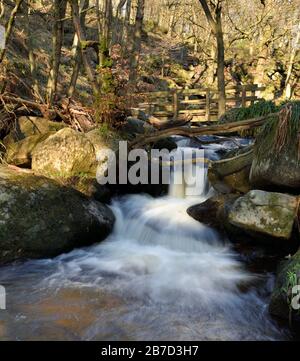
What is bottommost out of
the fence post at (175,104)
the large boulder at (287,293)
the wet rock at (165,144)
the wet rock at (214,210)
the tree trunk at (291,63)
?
the large boulder at (287,293)

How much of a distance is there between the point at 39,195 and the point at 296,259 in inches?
151

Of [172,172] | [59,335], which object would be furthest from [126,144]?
[59,335]

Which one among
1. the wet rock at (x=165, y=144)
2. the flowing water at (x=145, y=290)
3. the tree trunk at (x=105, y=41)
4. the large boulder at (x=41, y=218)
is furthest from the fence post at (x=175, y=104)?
the large boulder at (x=41, y=218)

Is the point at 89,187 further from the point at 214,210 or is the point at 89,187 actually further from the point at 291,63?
the point at 291,63

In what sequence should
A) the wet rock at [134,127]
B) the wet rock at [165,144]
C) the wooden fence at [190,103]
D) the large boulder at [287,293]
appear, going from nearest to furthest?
the large boulder at [287,293] → the wet rock at [134,127] → the wet rock at [165,144] → the wooden fence at [190,103]

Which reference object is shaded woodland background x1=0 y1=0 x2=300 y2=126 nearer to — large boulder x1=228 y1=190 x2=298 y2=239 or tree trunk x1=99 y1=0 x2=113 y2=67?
tree trunk x1=99 y1=0 x2=113 y2=67

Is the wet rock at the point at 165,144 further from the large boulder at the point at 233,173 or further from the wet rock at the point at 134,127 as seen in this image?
the large boulder at the point at 233,173

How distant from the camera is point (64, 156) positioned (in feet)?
23.2

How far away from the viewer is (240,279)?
5.03m

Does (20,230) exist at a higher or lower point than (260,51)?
lower

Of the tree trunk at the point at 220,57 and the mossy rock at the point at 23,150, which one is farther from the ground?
the tree trunk at the point at 220,57

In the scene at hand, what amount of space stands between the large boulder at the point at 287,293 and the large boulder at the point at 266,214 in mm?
891

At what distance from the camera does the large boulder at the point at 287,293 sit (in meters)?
3.76

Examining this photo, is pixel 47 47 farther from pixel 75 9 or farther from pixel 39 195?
pixel 39 195
